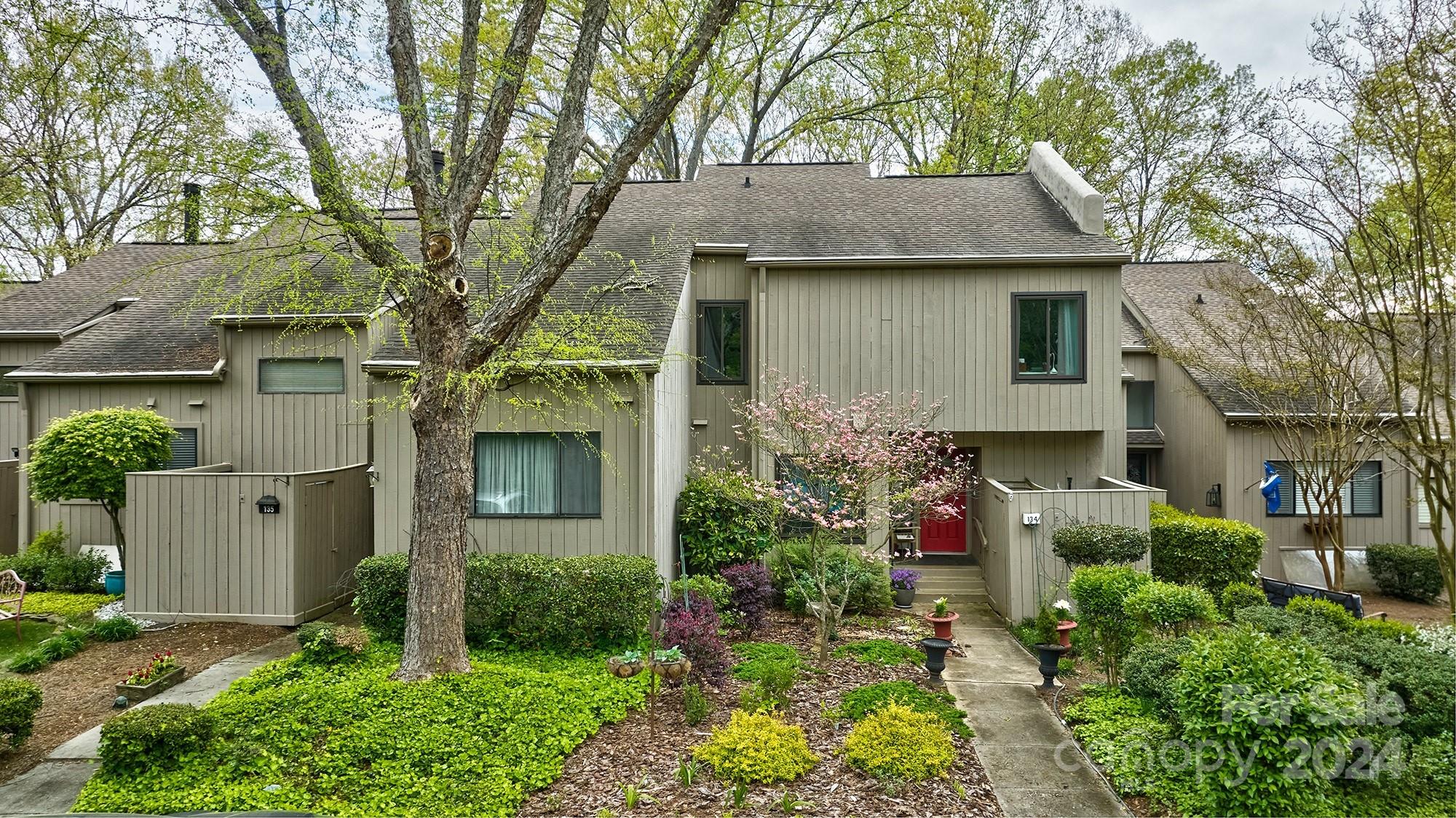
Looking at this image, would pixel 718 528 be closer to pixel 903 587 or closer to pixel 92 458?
pixel 903 587

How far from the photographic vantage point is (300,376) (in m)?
12.0

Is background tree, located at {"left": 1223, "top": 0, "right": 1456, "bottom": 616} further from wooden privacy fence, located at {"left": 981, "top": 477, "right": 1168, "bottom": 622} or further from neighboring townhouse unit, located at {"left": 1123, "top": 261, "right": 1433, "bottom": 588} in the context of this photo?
neighboring townhouse unit, located at {"left": 1123, "top": 261, "right": 1433, "bottom": 588}

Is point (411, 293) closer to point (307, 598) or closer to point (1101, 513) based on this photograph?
point (307, 598)

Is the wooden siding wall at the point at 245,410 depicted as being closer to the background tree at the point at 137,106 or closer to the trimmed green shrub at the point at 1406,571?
the background tree at the point at 137,106

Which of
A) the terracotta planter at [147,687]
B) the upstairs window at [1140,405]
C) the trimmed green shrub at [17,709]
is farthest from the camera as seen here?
the upstairs window at [1140,405]

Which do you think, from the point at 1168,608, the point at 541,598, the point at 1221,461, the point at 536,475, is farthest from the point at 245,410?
the point at 1221,461

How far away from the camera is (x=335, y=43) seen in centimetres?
750

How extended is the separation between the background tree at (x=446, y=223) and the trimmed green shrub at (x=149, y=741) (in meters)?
1.72

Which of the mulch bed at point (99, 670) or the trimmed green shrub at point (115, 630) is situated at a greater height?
the trimmed green shrub at point (115, 630)

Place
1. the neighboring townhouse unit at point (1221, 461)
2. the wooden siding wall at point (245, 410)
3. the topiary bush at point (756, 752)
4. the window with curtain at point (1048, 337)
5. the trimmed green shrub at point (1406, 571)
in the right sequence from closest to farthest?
the topiary bush at point (756, 752) → the wooden siding wall at point (245, 410) → the trimmed green shrub at point (1406, 571) → the window with curtain at point (1048, 337) → the neighboring townhouse unit at point (1221, 461)

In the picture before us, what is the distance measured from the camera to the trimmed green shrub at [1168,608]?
7023 mm

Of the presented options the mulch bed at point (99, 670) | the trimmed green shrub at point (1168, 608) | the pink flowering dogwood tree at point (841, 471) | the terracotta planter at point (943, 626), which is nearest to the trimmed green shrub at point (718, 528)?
the pink flowering dogwood tree at point (841, 471)

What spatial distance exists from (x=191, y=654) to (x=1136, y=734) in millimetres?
10115

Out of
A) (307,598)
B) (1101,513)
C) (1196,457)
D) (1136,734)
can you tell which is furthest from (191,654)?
(1196,457)
